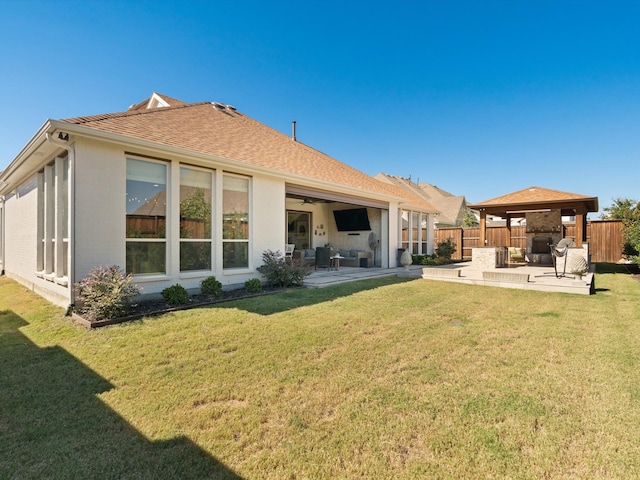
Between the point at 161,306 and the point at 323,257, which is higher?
the point at 323,257

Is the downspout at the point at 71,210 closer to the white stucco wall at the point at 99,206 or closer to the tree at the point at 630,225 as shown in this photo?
the white stucco wall at the point at 99,206

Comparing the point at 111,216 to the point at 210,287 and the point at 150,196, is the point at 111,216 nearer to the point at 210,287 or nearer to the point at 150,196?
the point at 150,196

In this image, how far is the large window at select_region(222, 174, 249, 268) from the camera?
796cm

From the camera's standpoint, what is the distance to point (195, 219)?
731 centimetres

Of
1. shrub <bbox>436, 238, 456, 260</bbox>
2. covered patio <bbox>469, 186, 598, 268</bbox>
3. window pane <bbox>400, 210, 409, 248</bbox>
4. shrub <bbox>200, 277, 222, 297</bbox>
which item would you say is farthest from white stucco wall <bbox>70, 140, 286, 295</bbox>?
shrub <bbox>436, 238, 456, 260</bbox>

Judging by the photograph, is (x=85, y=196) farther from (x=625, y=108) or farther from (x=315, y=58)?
(x=625, y=108)

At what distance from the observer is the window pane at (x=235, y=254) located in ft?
26.2

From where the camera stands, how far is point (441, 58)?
13.0 metres

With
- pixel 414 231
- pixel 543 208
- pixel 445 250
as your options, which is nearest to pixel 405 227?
pixel 414 231

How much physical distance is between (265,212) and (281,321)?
4.21 metres

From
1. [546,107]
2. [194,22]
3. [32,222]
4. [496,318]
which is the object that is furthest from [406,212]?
[32,222]

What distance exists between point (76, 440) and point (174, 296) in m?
4.21

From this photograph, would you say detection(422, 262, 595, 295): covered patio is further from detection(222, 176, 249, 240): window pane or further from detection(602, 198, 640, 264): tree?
detection(222, 176, 249, 240): window pane

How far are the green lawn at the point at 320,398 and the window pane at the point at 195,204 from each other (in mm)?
2399
